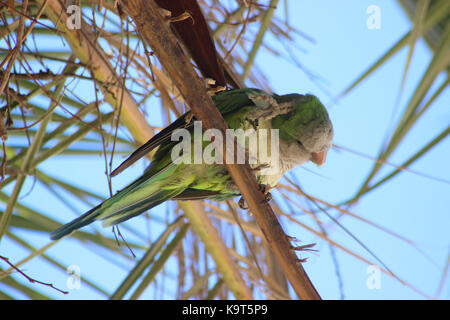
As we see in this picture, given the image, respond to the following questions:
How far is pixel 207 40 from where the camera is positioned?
1.27 m

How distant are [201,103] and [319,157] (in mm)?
1196

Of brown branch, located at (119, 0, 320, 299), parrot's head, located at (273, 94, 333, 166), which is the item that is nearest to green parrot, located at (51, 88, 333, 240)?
parrot's head, located at (273, 94, 333, 166)

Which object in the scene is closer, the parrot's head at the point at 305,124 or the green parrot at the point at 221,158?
the green parrot at the point at 221,158

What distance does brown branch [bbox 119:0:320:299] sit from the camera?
1.09m

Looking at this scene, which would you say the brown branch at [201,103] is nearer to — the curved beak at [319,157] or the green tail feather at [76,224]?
the green tail feather at [76,224]

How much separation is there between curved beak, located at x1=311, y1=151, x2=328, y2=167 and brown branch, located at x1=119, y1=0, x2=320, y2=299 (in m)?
0.90

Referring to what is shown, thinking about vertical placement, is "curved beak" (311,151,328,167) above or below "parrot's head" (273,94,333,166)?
below

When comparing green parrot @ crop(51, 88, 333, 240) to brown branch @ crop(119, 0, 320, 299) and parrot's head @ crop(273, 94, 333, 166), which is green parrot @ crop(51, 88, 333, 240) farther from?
brown branch @ crop(119, 0, 320, 299)

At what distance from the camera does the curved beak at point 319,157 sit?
2287 mm

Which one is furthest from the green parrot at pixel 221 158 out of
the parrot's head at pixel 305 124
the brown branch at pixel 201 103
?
the brown branch at pixel 201 103

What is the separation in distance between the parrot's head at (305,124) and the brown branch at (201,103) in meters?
0.79
